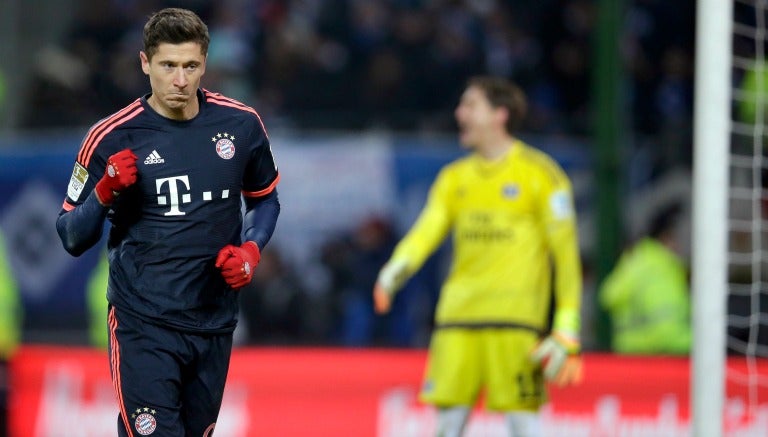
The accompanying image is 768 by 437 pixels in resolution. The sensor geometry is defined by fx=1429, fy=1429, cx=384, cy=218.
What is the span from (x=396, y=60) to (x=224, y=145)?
8.27 m

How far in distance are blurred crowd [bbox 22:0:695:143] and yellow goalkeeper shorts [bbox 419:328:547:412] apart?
5.34 m

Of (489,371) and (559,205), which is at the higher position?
(559,205)

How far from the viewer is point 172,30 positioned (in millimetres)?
4590

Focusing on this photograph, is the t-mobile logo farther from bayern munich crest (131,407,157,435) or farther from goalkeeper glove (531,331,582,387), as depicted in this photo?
goalkeeper glove (531,331,582,387)

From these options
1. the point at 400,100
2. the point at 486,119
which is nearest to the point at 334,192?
the point at 400,100

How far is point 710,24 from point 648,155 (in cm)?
554

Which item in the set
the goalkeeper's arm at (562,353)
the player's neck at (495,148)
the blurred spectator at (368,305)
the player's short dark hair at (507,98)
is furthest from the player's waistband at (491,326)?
the blurred spectator at (368,305)

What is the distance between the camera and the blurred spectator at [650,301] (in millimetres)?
9828

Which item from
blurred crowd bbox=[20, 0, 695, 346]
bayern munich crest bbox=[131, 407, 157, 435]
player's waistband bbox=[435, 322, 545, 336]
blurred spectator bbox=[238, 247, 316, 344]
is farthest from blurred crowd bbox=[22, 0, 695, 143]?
bayern munich crest bbox=[131, 407, 157, 435]

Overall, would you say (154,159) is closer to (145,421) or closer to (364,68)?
(145,421)

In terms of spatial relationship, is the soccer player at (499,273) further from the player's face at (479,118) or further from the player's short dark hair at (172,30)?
the player's short dark hair at (172,30)

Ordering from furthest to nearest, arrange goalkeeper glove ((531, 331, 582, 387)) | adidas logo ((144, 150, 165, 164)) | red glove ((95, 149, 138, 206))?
goalkeeper glove ((531, 331, 582, 387)), adidas logo ((144, 150, 165, 164)), red glove ((95, 149, 138, 206))

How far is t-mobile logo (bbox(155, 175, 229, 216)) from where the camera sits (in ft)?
15.5

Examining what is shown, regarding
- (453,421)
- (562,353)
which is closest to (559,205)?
(562,353)
